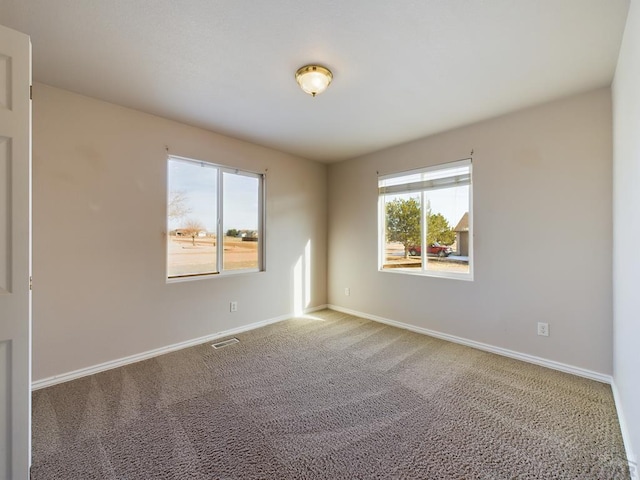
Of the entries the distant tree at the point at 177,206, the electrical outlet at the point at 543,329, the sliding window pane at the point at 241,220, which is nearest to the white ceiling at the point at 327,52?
the distant tree at the point at 177,206

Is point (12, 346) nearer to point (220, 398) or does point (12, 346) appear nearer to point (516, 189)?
point (220, 398)

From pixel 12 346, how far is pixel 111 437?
36.0 inches

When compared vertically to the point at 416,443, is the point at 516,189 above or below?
above

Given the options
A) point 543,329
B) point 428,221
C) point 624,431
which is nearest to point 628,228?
point 624,431


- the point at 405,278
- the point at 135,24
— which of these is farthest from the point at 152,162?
the point at 405,278

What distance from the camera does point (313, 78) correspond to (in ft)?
6.89

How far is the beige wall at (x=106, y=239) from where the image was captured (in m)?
2.32

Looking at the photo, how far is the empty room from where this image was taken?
154 centimetres

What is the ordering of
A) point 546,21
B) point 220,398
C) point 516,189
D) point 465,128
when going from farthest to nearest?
point 465,128
point 516,189
point 220,398
point 546,21

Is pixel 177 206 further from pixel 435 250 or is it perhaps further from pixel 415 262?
pixel 435 250

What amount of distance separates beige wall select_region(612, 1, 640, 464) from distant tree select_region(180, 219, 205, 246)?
363cm

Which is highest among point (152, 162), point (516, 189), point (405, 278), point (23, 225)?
point (152, 162)

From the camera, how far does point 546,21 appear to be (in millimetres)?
1635

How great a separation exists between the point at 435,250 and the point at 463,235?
1.28 feet
